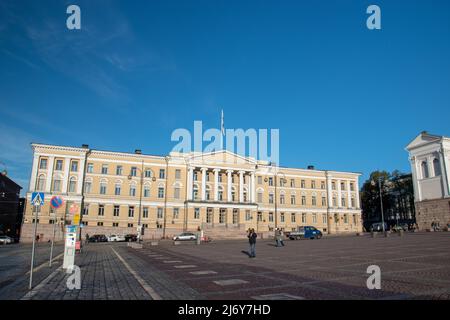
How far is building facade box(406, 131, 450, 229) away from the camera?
61.0 meters

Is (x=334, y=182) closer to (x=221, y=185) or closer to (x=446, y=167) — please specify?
(x=446, y=167)

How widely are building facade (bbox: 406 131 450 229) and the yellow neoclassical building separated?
17.2 meters

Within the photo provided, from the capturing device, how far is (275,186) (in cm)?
7050

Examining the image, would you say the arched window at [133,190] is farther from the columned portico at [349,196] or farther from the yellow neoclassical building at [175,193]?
the columned portico at [349,196]

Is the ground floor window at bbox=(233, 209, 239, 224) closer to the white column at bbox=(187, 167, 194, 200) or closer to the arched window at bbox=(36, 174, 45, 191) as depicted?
the white column at bbox=(187, 167, 194, 200)

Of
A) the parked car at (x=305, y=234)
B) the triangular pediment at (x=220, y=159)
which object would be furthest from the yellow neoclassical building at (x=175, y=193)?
the parked car at (x=305, y=234)

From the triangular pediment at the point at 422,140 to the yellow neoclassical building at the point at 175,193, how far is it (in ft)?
68.9

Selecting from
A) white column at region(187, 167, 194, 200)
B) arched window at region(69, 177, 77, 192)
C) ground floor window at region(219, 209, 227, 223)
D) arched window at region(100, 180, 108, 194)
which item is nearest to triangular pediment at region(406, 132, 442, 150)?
ground floor window at region(219, 209, 227, 223)

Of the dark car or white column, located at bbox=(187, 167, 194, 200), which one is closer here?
the dark car

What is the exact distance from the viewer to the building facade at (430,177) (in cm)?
6100

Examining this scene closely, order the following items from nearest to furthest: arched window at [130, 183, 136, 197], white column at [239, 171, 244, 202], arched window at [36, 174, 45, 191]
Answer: arched window at [36, 174, 45, 191] → arched window at [130, 183, 136, 197] → white column at [239, 171, 244, 202]

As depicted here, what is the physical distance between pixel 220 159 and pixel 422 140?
4182 centimetres

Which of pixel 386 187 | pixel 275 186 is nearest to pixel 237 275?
pixel 275 186
